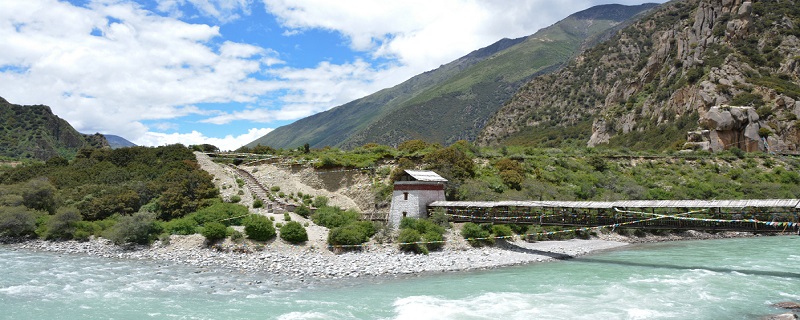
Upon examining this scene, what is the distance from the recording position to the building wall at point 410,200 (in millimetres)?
27109

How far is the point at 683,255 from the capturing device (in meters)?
23.5

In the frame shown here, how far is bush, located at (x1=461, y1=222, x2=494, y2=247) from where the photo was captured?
2512 centimetres

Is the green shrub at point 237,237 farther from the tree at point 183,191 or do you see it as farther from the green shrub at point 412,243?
the tree at point 183,191

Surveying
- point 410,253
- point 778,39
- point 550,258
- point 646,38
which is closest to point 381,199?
point 410,253

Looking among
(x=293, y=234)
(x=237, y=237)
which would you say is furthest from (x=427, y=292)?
(x=237, y=237)

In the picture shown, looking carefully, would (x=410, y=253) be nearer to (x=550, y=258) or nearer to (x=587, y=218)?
(x=550, y=258)

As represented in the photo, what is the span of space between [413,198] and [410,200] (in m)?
0.20

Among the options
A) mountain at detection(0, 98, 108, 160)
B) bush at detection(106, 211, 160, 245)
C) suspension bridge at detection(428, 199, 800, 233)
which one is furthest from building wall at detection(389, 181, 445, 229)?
mountain at detection(0, 98, 108, 160)

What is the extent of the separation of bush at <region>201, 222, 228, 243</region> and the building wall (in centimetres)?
862

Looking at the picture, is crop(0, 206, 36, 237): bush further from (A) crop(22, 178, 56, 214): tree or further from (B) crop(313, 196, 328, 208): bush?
(B) crop(313, 196, 328, 208): bush

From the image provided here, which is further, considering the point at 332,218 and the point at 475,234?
the point at 332,218

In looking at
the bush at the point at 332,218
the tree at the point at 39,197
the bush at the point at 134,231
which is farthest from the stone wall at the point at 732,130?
the tree at the point at 39,197

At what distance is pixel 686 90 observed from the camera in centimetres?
6425

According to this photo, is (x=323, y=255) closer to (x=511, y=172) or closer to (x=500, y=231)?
(x=500, y=231)
